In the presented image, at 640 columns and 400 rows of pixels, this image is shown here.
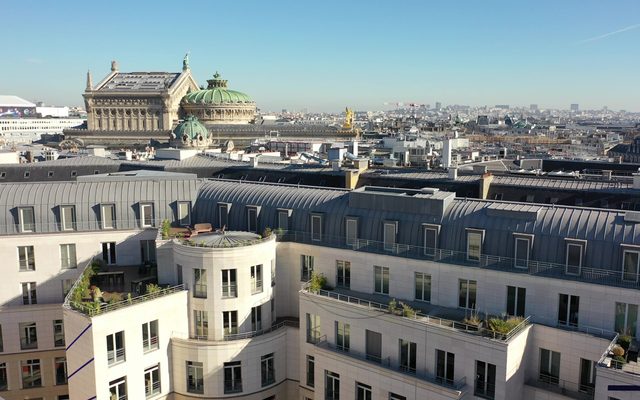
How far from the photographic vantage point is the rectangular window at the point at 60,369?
1939 inches

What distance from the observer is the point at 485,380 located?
34.0 metres

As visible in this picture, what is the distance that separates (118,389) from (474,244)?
85.6 ft

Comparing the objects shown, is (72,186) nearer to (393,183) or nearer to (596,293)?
(393,183)

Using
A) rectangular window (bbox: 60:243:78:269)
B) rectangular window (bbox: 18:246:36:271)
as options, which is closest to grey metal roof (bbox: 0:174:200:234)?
rectangular window (bbox: 60:243:78:269)

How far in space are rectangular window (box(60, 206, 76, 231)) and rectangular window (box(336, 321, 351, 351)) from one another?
24339 millimetres

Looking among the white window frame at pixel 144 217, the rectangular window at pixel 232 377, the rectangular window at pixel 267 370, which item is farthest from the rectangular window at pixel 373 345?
the white window frame at pixel 144 217

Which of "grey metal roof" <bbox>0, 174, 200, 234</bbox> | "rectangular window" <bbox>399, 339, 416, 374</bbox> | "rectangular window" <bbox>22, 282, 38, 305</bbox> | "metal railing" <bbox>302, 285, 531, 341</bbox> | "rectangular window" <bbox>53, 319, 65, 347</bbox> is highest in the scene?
"grey metal roof" <bbox>0, 174, 200, 234</bbox>

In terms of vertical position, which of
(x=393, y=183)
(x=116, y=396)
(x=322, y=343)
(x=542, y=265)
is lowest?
(x=116, y=396)

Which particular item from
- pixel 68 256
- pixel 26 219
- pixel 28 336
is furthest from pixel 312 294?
pixel 26 219

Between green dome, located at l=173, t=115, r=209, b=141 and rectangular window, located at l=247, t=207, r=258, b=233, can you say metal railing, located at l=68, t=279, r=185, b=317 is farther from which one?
green dome, located at l=173, t=115, r=209, b=141

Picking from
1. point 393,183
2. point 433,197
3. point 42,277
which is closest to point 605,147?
point 393,183

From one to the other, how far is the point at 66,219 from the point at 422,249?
2947 cm

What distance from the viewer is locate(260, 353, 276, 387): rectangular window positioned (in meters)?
Result: 44.1

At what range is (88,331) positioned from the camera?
1465 inches
